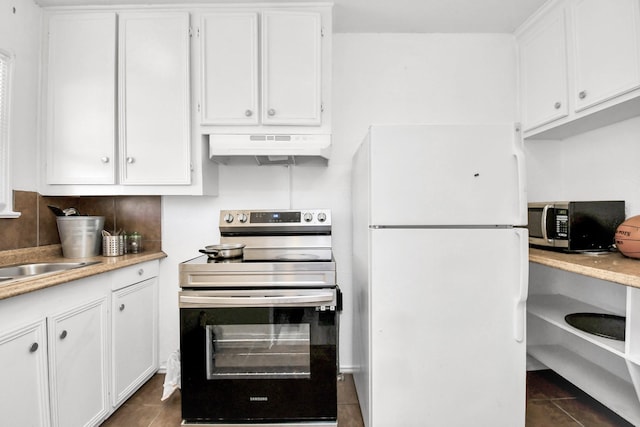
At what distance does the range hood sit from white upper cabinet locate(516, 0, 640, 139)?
143 cm

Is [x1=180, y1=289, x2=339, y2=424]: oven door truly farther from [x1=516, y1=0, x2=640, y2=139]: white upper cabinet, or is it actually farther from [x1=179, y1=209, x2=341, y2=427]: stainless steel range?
[x1=516, y1=0, x2=640, y2=139]: white upper cabinet

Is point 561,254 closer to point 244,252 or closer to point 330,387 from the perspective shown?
point 330,387

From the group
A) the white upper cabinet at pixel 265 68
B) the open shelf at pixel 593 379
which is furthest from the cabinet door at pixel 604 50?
the open shelf at pixel 593 379

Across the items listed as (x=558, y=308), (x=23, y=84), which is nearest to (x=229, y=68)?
(x=23, y=84)

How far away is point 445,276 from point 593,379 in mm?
1317

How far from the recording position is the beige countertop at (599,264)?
1.18 m

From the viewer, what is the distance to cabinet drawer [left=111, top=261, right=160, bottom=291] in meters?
1.75

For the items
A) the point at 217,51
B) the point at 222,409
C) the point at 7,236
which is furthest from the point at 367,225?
the point at 7,236

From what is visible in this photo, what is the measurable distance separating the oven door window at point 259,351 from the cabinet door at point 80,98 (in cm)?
123

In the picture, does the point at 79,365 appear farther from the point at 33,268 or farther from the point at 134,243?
the point at 134,243

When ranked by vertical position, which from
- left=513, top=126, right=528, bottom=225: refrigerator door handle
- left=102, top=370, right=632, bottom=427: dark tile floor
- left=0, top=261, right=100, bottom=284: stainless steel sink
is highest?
left=513, top=126, right=528, bottom=225: refrigerator door handle

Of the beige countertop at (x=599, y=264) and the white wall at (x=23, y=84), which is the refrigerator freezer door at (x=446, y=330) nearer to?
the beige countertop at (x=599, y=264)

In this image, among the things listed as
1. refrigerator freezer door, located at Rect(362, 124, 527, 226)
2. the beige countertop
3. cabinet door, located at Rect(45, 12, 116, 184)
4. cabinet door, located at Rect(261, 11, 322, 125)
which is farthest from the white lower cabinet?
the beige countertop

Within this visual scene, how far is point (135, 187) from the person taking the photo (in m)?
1.95
